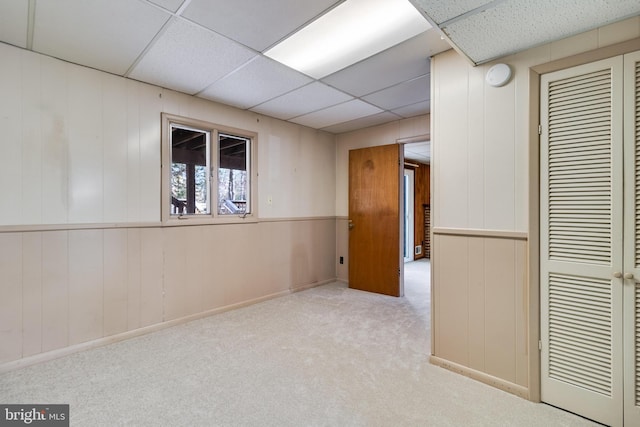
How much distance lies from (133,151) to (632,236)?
3.72 m

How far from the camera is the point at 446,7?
5.11 ft

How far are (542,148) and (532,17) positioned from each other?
73cm

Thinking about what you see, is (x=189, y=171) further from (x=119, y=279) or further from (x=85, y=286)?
(x=85, y=286)

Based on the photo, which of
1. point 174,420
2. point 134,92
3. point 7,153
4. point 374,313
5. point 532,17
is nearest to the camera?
point 532,17

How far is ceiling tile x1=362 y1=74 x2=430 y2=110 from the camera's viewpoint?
2.97m

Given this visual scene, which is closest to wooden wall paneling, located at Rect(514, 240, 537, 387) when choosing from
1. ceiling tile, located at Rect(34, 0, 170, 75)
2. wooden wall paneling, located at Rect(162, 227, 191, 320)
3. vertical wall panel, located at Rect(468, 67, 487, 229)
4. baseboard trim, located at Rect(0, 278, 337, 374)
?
vertical wall panel, located at Rect(468, 67, 487, 229)

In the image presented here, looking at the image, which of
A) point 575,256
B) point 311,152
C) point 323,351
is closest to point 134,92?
point 311,152

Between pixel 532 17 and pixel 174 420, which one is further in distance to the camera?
pixel 174 420

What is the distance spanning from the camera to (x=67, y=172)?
2539 mm

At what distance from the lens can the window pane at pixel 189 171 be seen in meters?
3.26

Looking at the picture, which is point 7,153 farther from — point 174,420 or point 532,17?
point 532,17

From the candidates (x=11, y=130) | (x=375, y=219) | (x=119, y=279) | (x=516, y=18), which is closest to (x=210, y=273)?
(x=119, y=279)

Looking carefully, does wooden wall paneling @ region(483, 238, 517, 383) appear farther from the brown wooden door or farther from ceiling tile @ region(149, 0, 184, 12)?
ceiling tile @ region(149, 0, 184, 12)

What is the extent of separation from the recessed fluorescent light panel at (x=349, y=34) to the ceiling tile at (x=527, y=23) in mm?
345
